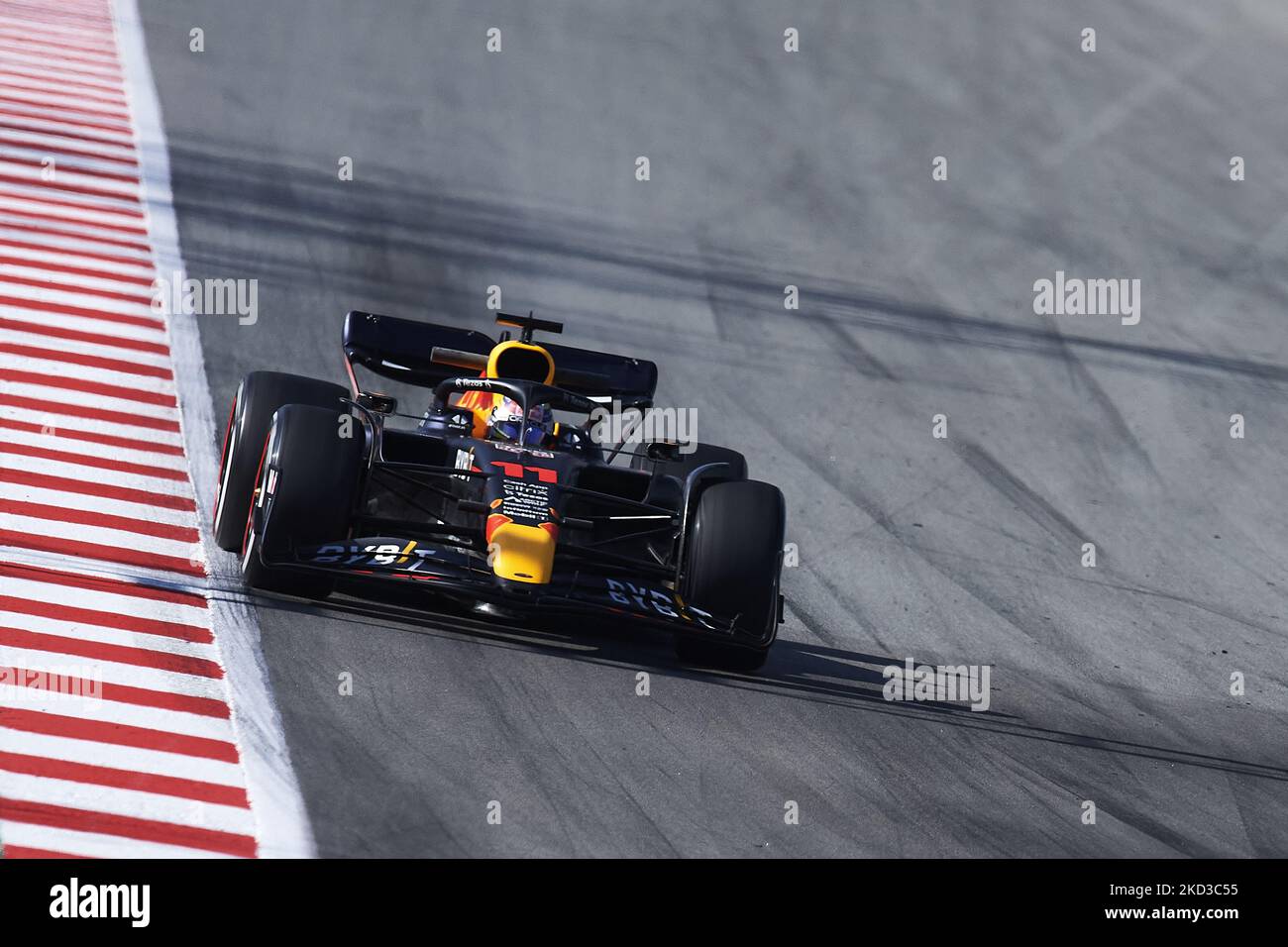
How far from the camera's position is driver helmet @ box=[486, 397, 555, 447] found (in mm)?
10453

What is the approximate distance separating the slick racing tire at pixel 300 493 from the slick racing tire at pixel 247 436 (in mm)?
608

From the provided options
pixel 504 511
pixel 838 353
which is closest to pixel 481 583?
pixel 504 511

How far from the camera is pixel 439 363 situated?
37.9 ft

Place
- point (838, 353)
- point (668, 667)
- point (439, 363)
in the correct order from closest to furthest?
point (668, 667) → point (439, 363) → point (838, 353)

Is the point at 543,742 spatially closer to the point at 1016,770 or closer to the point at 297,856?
the point at 297,856

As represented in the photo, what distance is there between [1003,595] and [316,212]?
987 centimetres

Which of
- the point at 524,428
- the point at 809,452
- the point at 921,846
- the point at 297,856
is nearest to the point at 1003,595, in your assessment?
the point at 809,452

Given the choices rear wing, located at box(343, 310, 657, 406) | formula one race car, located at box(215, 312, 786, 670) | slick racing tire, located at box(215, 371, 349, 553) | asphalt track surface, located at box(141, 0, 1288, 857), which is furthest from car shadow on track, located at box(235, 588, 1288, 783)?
rear wing, located at box(343, 310, 657, 406)

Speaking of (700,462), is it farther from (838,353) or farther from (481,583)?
(838,353)

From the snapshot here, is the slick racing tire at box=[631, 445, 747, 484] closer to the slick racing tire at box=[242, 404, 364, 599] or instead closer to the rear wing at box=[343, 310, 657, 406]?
the rear wing at box=[343, 310, 657, 406]

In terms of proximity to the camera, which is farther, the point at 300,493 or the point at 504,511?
the point at 504,511

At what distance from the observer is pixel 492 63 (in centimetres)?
2486

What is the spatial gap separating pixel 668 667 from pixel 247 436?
2924mm

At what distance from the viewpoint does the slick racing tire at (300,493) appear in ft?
29.1
